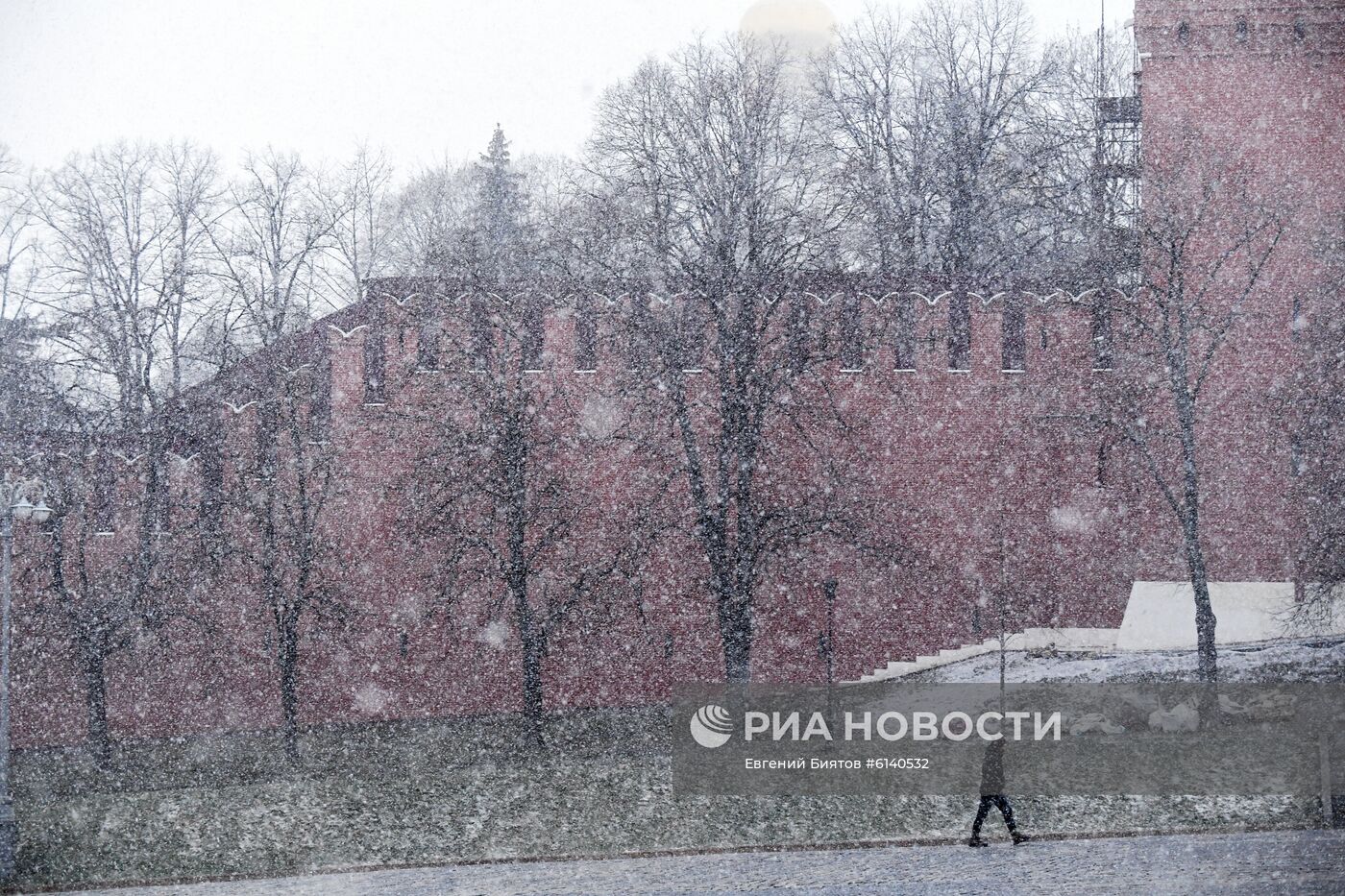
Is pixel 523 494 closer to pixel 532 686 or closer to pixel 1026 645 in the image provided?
pixel 532 686

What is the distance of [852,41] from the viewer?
95.0 feet

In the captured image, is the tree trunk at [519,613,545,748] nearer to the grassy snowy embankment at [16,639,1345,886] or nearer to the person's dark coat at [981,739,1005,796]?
the grassy snowy embankment at [16,639,1345,886]

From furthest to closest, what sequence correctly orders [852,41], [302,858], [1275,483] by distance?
[852,41]
[1275,483]
[302,858]

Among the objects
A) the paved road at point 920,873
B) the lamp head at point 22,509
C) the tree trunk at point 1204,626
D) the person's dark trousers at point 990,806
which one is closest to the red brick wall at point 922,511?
the tree trunk at point 1204,626

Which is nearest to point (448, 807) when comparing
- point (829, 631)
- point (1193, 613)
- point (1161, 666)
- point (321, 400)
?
point (829, 631)

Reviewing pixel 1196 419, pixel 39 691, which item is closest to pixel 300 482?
pixel 39 691

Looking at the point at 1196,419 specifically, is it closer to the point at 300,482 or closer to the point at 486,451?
the point at 486,451

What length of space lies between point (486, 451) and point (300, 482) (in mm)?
2737

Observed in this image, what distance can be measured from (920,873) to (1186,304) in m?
11.2

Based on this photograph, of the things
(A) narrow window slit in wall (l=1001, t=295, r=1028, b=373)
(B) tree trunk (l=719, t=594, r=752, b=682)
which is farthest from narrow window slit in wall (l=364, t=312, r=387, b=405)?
(A) narrow window slit in wall (l=1001, t=295, r=1028, b=373)

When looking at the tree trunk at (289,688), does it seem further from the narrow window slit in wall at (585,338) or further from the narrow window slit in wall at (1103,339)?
the narrow window slit in wall at (1103,339)
